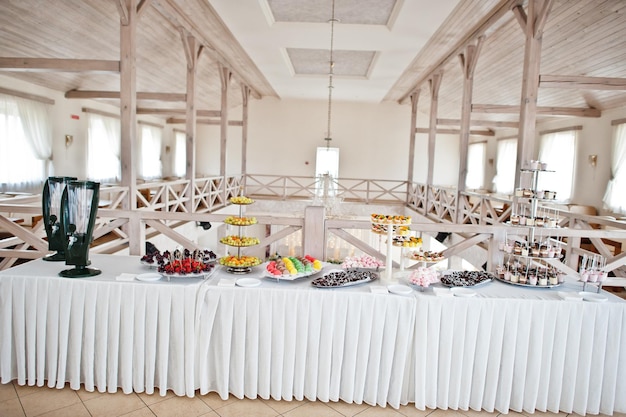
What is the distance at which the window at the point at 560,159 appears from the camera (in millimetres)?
9828

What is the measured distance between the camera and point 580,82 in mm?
5219

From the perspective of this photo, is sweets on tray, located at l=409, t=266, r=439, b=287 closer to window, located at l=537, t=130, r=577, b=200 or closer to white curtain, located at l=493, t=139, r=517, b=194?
window, located at l=537, t=130, r=577, b=200

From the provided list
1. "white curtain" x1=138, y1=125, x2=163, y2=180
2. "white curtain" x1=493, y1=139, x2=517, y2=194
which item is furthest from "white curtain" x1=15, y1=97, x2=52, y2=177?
"white curtain" x1=493, y1=139, x2=517, y2=194

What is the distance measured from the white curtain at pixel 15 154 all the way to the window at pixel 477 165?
1205 centimetres

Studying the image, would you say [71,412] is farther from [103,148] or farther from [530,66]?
[103,148]

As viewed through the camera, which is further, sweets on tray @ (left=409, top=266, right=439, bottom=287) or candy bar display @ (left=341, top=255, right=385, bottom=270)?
candy bar display @ (left=341, top=255, right=385, bottom=270)

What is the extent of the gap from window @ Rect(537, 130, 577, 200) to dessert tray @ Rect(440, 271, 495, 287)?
25.3 feet

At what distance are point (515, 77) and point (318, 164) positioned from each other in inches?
272

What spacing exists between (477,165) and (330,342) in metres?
13.4

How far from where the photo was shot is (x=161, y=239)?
22.5ft

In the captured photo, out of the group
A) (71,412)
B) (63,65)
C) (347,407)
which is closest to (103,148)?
(63,65)

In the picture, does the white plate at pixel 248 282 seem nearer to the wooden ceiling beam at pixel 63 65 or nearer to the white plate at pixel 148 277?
the white plate at pixel 148 277

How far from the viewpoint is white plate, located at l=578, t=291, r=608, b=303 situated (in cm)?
264

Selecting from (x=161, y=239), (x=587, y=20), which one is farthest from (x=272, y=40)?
(x=587, y=20)
